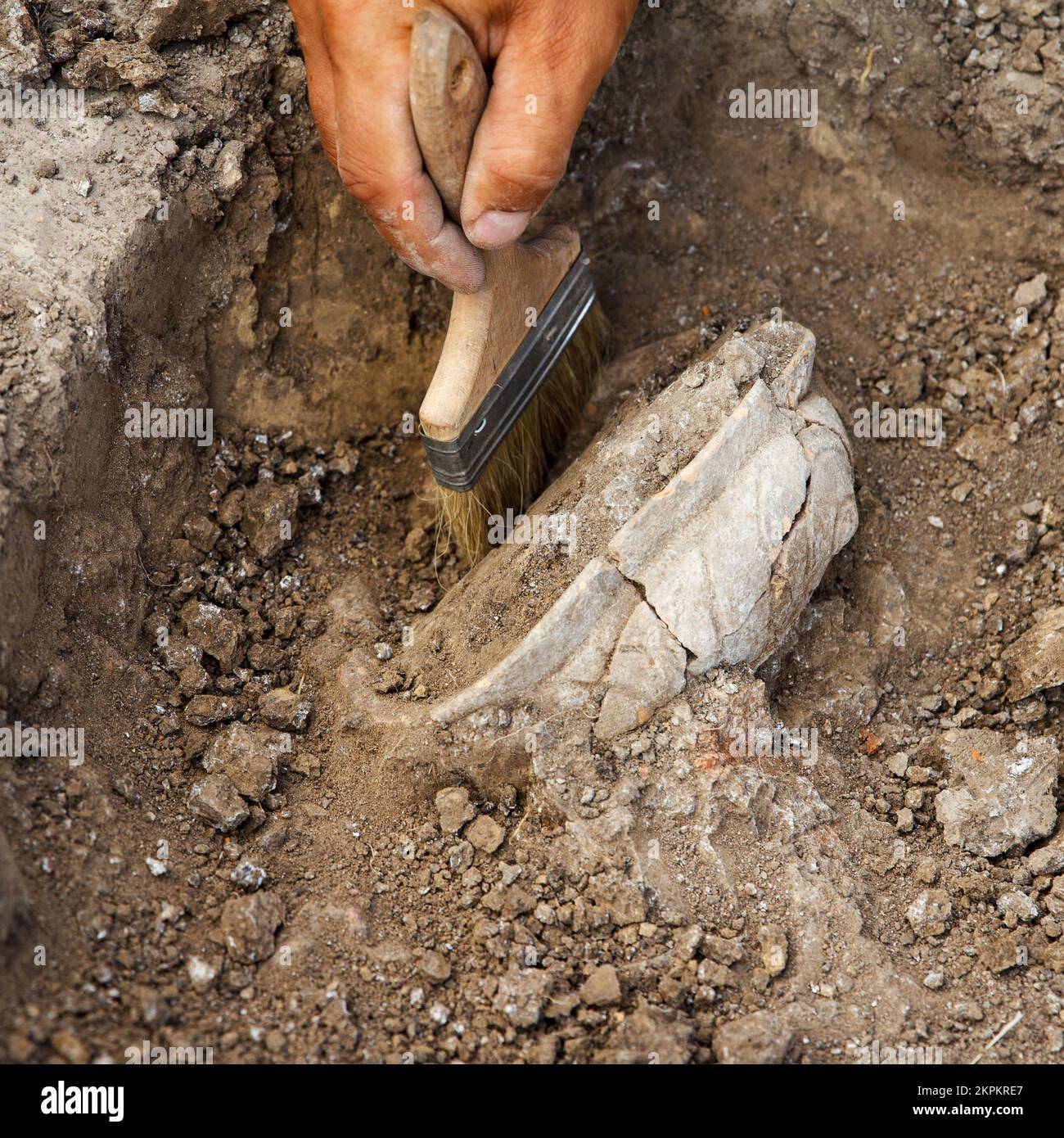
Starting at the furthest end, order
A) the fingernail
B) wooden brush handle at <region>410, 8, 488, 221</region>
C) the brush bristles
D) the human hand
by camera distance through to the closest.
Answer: the brush bristles, the fingernail, the human hand, wooden brush handle at <region>410, 8, 488, 221</region>

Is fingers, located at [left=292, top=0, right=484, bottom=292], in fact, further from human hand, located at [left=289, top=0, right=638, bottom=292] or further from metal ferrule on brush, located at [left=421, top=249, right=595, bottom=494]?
metal ferrule on brush, located at [left=421, top=249, right=595, bottom=494]

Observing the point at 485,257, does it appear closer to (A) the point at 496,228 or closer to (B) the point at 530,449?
(A) the point at 496,228

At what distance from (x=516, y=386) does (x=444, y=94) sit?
A: 876 mm

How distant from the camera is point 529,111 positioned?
243 centimetres

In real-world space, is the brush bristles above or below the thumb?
below

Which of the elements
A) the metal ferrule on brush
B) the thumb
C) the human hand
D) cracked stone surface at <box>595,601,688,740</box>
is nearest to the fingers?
the human hand

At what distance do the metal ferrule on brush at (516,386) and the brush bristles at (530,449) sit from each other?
49 mm

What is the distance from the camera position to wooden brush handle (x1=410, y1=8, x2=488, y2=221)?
7.38 ft

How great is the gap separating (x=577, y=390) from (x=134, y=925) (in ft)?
6.14

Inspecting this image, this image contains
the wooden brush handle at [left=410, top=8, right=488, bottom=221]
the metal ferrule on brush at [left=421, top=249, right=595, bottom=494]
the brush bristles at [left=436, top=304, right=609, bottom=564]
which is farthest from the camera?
the brush bristles at [left=436, top=304, right=609, bottom=564]

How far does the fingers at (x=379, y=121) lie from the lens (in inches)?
92.4

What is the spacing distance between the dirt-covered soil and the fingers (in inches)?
22.9

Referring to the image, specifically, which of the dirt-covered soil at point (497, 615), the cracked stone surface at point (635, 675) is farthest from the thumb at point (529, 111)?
the cracked stone surface at point (635, 675)

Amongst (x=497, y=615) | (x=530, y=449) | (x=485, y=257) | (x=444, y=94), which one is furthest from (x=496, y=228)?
(x=497, y=615)
